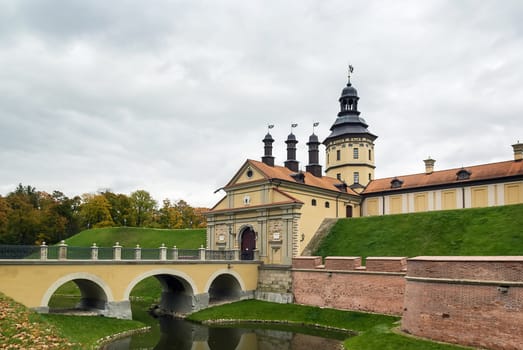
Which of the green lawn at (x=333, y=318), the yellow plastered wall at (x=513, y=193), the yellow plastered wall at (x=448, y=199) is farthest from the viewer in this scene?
the yellow plastered wall at (x=448, y=199)

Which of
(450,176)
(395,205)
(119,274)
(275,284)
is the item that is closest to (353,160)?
(395,205)

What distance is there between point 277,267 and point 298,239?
239cm

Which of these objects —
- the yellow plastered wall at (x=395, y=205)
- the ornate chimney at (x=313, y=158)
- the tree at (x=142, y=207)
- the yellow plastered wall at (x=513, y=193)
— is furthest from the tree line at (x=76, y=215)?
the yellow plastered wall at (x=513, y=193)

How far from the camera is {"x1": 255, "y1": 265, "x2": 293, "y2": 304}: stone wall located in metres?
28.2

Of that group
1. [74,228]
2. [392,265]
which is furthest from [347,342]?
[74,228]

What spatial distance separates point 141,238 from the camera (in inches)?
2076

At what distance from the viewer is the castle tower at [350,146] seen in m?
42.4

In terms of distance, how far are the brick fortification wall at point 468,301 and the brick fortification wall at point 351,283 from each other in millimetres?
5206

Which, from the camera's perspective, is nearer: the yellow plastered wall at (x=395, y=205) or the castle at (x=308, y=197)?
the castle at (x=308, y=197)

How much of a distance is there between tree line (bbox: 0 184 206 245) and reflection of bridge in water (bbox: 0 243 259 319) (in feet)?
123

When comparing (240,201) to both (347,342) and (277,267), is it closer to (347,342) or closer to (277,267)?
(277,267)

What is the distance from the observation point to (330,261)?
25.9 m

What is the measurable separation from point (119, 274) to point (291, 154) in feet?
60.6

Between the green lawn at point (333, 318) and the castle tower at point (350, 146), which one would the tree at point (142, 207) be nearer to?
the castle tower at point (350, 146)
